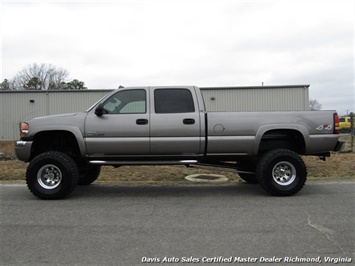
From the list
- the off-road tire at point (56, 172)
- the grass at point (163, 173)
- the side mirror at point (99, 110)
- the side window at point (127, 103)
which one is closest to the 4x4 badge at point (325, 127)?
the grass at point (163, 173)

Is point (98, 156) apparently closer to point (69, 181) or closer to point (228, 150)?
point (69, 181)

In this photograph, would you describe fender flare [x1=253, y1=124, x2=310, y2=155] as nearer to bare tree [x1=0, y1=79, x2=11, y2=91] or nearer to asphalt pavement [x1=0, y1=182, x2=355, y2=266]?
asphalt pavement [x1=0, y1=182, x2=355, y2=266]

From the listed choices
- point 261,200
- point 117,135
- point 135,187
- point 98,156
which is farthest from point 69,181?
point 261,200

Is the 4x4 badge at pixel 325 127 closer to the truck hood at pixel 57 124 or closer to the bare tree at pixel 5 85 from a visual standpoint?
the truck hood at pixel 57 124

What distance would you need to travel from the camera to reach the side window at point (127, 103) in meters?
6.57

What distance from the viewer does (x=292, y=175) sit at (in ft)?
21.6

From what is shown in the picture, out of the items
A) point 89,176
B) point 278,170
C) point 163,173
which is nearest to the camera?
point 278,170

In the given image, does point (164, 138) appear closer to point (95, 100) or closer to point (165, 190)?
point (165, 190)

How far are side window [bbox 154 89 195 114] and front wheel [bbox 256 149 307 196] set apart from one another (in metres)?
1.79

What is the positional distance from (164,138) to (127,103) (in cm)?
104

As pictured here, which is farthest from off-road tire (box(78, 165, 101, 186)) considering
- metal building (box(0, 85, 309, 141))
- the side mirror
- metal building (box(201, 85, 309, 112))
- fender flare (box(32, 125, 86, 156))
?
metal building (box(201, 85, 309, 112))

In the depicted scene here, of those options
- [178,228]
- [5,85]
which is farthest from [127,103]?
[5,85]

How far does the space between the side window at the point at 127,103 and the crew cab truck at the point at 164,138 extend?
0.02 metres

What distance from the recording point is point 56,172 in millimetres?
6488
